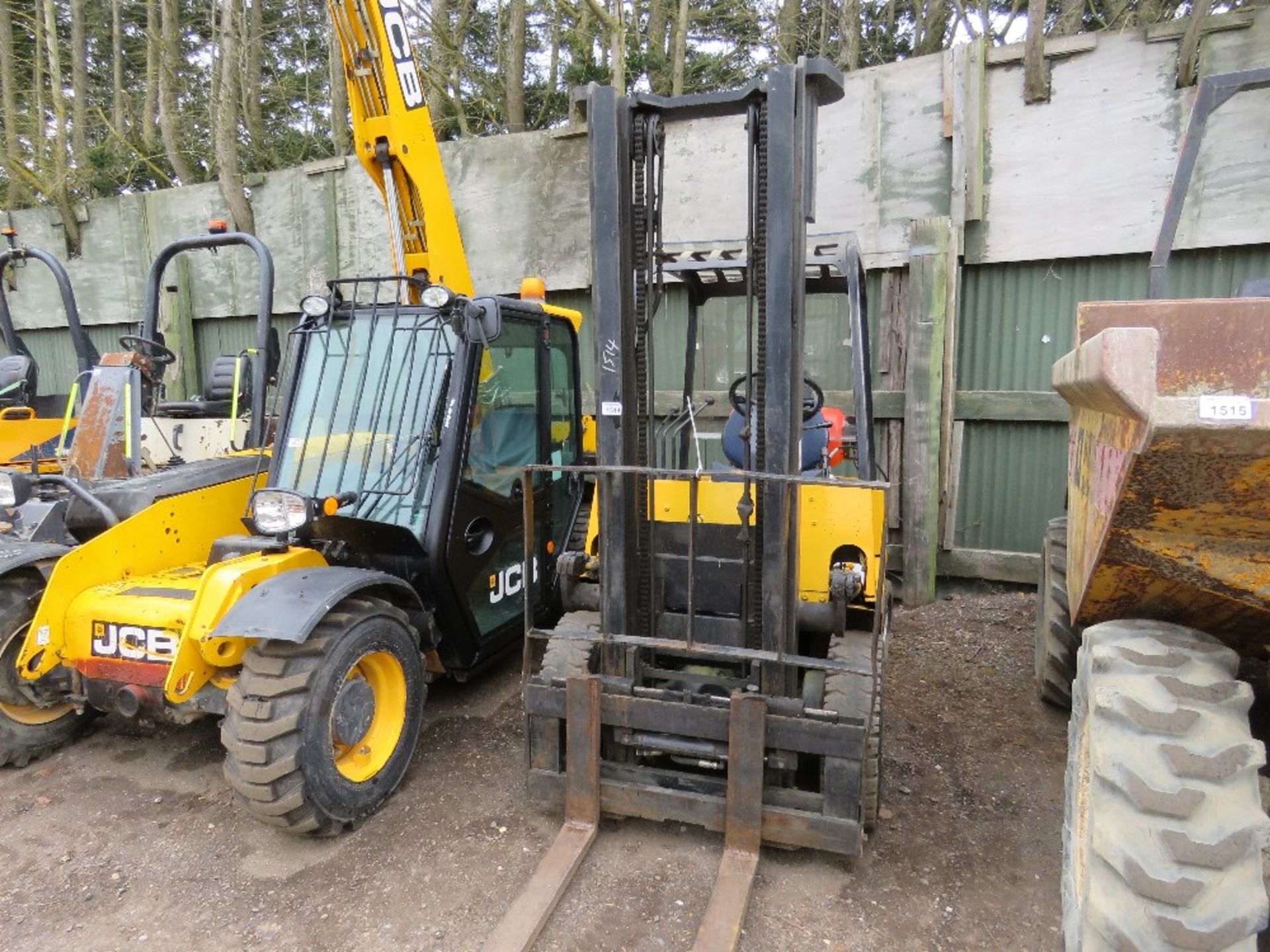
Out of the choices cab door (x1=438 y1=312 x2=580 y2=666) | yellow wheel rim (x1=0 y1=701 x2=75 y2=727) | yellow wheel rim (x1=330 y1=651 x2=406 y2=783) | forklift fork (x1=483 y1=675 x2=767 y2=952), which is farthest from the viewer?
A: cab door (x1=438 y1=312 x2=580 y2=666)

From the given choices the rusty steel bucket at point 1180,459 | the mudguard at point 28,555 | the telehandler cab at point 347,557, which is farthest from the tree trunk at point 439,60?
the rusty steel bucket at point 1180,459

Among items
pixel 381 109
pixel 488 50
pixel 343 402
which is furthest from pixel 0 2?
pixel 343 402

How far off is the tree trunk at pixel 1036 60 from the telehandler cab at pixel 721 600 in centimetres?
331

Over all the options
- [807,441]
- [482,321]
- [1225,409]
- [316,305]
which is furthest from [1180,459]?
[316,305]

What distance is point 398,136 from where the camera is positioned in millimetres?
4770

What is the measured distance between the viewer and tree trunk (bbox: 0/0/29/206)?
11602 millimetres

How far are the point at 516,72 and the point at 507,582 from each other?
307 inches

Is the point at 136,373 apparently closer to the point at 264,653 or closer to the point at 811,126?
the point at 264,653

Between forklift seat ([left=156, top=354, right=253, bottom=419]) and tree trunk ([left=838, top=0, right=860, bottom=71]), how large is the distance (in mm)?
7638

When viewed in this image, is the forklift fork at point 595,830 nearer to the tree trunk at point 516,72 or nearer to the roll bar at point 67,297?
the roll bar at point 67,297

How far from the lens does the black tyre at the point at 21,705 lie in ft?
11.6

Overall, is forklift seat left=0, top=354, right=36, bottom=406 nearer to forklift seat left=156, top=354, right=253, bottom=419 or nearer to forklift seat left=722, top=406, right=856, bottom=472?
forklift seat left=156, top=354, right=253, bottom=419

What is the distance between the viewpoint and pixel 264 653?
3.01 meters

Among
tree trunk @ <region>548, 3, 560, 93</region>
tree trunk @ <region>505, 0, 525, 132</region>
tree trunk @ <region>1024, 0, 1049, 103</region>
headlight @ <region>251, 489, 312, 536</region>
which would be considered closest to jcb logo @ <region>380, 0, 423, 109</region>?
headlight @ <region>251, 489, 312, 536</region>
